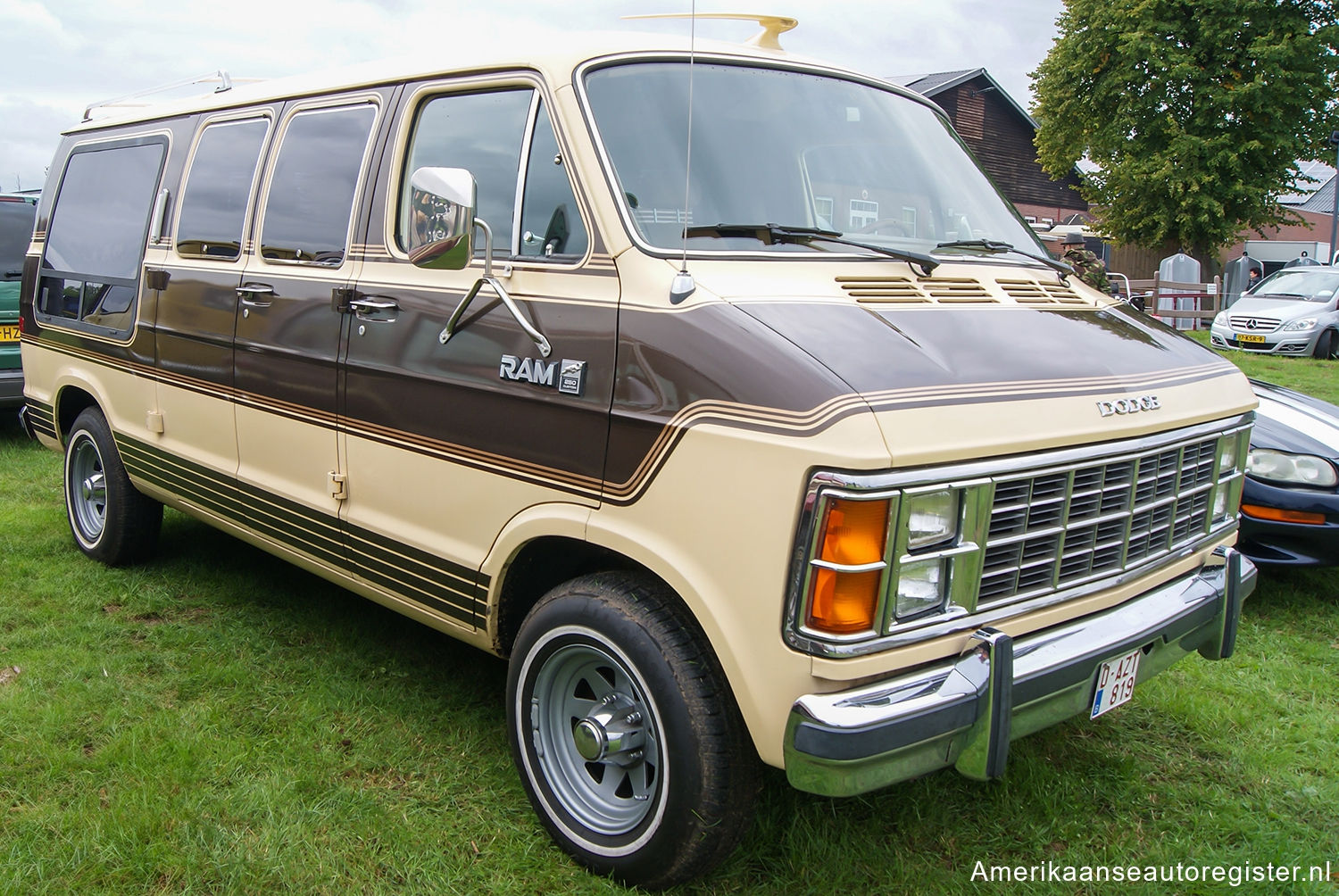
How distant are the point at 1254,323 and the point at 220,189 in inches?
663

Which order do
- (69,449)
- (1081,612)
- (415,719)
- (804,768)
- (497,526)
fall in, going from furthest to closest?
(69,449)
(415,719)
(497,526)
(1081,612)
(804,768)

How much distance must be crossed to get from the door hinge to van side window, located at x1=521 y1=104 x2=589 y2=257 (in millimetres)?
781

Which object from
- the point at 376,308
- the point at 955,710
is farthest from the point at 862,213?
the point at 955,710

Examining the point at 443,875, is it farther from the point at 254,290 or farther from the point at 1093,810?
the point at 254,290

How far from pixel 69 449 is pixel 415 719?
300 cm

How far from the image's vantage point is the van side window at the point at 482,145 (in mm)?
3166

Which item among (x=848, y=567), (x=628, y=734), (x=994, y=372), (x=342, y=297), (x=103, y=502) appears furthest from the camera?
(x=103, y=502)

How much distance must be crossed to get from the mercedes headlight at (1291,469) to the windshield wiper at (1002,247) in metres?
1.82

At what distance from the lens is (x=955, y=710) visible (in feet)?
7.82

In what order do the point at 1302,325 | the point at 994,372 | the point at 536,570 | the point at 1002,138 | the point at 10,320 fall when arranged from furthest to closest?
the point at 1002,138 → the point at 1302,325 → the point at 10,320 → the point at 536,570 → the point at 994,372

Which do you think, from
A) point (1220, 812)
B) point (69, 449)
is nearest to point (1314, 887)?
point (1220, 812)

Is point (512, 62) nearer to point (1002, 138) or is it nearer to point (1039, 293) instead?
point (1039, 293)

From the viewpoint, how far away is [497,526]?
10.2 ft

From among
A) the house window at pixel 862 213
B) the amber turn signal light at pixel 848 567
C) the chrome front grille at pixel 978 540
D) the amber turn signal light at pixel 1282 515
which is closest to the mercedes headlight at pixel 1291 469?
the amber turn signal light at pixel 1282 515
